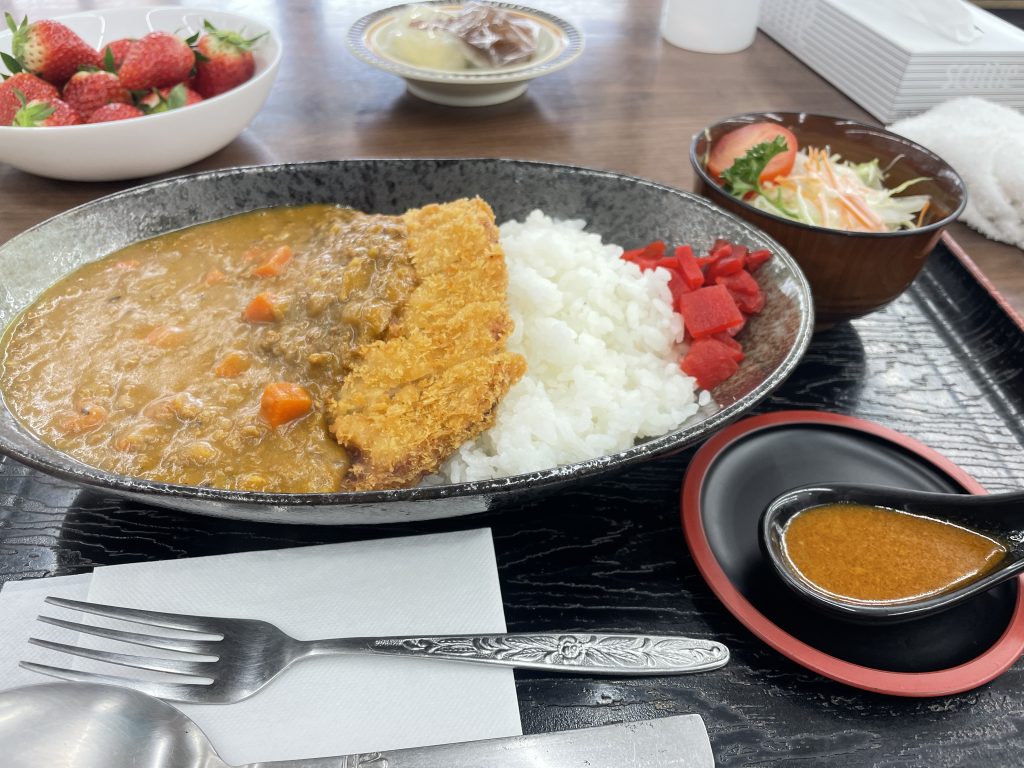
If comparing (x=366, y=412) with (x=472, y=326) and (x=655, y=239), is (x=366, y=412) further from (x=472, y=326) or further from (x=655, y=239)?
(x=655, y=239)

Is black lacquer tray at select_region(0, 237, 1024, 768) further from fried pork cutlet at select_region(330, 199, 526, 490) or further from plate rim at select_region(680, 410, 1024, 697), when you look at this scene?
fried pork cutlet at select_region(330, 199, 526, 490)

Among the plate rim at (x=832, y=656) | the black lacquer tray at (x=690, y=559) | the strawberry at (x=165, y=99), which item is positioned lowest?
the black lacquer tray at (x=690, y=559)

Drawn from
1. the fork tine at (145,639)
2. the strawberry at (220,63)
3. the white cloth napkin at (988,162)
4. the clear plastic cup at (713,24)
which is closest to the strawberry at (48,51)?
the strawberry at (220,63)

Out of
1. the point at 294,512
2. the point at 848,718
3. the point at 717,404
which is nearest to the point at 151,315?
the point at 294,512

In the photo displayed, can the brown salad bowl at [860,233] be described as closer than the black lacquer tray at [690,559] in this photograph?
No

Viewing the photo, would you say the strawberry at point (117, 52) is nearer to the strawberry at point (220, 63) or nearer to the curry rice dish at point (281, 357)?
the strawberry at point (220, 63)

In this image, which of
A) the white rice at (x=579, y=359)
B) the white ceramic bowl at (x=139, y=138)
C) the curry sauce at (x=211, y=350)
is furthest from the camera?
the white ceramic bowl at (x=139, y=138)

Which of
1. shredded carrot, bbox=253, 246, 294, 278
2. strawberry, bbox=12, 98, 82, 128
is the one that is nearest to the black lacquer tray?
shredded carrot, bbox=253, 246, 294, 278
